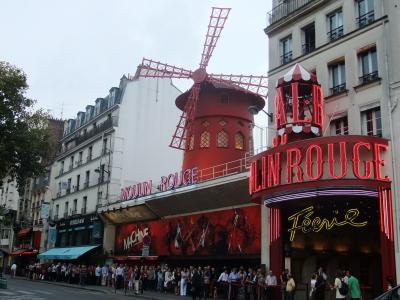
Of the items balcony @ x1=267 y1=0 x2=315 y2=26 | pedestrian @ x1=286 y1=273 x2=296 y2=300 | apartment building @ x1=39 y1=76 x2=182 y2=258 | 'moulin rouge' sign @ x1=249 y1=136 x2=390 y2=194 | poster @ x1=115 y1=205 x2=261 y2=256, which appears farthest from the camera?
apartment building @ x1=39 y1=76 x2=182 y2=258

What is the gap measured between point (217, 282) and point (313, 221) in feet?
17.3

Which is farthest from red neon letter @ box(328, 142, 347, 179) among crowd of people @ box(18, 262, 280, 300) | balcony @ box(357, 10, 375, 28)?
crowd of people @ box(18, 262, 280, 300)

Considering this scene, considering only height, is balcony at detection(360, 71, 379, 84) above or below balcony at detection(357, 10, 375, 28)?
below

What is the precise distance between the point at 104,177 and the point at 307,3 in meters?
20.7

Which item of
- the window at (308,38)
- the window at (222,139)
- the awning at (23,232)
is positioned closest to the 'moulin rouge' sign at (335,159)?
the window at (308,38)

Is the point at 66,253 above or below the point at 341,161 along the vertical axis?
below

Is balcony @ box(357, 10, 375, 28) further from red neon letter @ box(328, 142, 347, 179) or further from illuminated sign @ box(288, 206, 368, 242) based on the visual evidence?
illuminated sign @ box(288, 206, 368, 242)

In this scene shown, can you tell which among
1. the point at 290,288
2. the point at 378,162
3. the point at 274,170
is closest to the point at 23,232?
the point at 274,170

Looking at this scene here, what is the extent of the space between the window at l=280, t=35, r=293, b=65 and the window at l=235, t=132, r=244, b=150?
347 inches

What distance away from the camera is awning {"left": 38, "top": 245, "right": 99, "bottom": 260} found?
35.0 meters

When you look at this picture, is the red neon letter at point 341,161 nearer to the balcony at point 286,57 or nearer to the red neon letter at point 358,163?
the red neon letter at point 358,163

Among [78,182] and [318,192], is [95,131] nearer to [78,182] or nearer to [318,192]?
[78,182]

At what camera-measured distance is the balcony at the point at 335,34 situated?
19.2m

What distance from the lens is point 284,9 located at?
22.0 m
